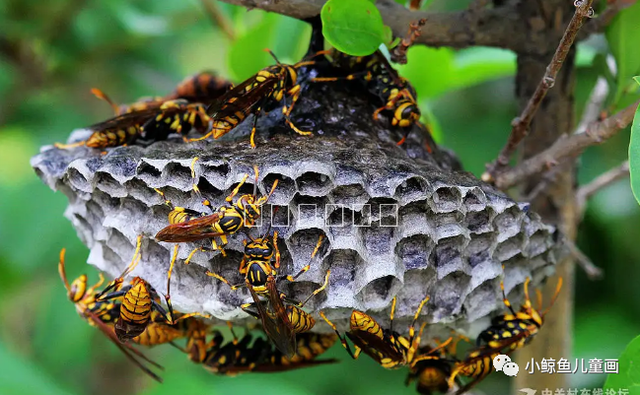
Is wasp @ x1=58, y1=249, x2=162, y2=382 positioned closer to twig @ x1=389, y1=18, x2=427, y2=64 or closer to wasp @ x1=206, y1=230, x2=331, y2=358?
wasp @ x1=206, y1=230, x2=331, y2=358

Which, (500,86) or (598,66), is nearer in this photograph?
(598,66)

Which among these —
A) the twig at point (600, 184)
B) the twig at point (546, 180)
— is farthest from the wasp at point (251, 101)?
the twig at point (600, 184)

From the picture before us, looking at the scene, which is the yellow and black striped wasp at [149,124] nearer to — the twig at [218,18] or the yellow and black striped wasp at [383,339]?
the yellow and black striped wasp at [383,339]

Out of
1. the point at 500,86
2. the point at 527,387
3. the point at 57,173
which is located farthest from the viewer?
the point at 500,86

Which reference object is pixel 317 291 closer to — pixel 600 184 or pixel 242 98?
pixel 242 98

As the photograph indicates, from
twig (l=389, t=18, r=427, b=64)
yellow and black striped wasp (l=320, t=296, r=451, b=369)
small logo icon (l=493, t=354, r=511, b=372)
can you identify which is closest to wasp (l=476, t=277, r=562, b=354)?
small logo icon (l=493, t=354, r=511, b=372)

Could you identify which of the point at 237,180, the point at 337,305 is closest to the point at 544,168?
the point at 337,305

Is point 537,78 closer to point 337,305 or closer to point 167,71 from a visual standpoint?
point 337,305

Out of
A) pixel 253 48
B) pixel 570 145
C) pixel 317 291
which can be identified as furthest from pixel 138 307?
pixel 570 145
